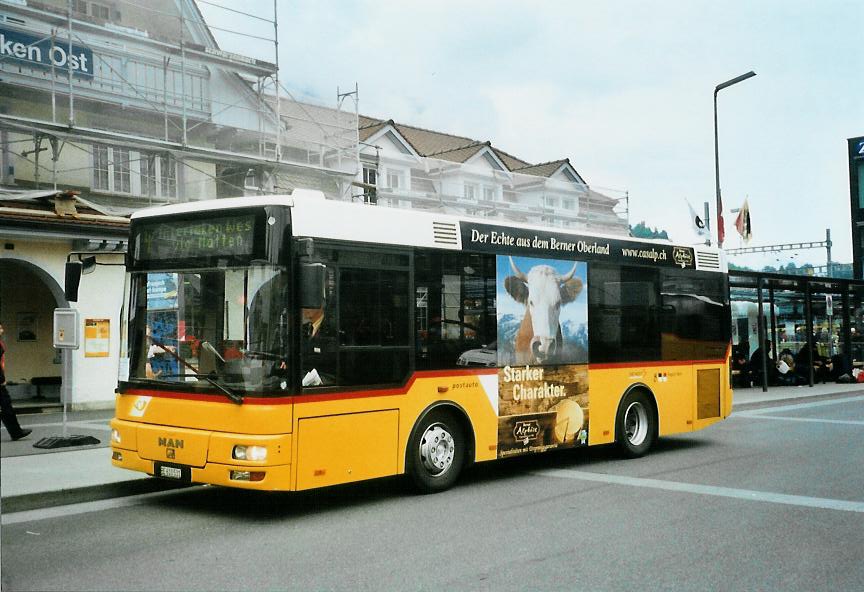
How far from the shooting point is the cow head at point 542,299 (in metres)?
10.4

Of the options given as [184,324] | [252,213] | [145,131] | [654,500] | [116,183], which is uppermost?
[145,131]

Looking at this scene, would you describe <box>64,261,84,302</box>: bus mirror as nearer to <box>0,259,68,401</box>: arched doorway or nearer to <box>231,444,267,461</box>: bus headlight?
<box>231,444,267,461</box>: bus headlight

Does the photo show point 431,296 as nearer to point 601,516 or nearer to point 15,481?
point 601,516

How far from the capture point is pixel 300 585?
575cm

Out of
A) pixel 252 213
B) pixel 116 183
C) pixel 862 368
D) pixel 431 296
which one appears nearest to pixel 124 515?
pixel 252 213

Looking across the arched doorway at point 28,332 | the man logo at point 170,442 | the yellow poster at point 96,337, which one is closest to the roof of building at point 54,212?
the yellow poster at point 96,337

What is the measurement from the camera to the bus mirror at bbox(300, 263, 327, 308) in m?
7.74

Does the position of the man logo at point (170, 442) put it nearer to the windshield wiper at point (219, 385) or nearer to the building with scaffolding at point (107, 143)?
the windshield wiper at point (219, 385)

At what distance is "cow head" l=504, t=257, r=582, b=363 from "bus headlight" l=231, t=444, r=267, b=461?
12.3ft

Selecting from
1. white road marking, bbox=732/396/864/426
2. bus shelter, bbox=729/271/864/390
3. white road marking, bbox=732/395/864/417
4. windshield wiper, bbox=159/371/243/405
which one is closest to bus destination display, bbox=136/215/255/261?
windshield wiper, bbox=159/371/243/405

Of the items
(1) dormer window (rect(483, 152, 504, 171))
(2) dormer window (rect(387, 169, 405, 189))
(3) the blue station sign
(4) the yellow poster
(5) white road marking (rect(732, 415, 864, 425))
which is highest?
(1) dormer window (rect(483, 152, 504, 171))

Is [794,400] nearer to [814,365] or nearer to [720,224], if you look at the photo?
[720,224]

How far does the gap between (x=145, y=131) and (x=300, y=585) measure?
18684 mm

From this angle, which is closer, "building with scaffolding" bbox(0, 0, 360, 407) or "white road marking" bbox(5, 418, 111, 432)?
"white road marking" bbox(5, 418, 111, 432)
